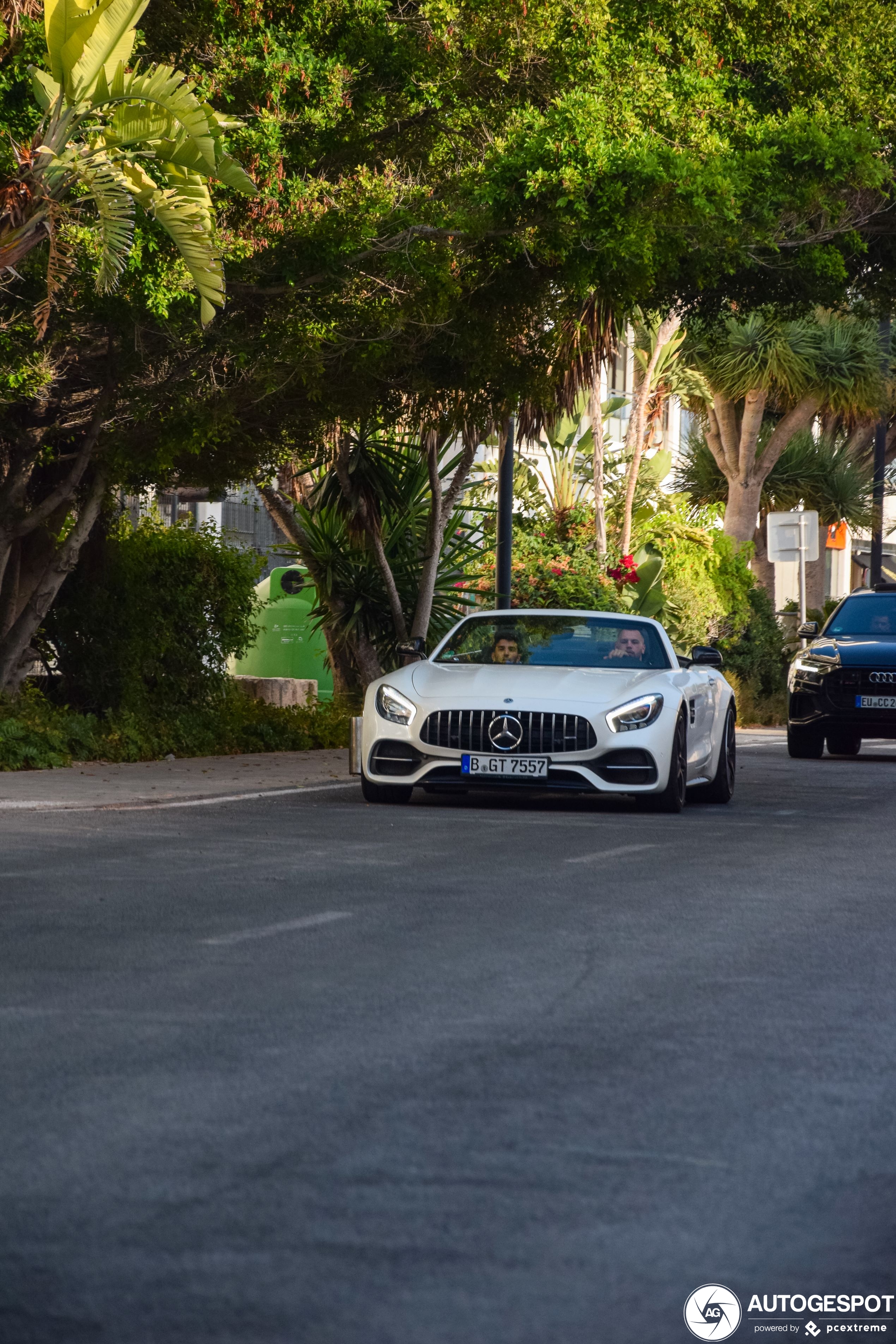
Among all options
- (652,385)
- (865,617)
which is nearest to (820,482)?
(652,385)

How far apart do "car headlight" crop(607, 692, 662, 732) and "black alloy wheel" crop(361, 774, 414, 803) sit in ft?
4.69

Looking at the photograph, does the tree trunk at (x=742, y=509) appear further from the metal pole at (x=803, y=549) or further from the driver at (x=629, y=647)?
the driver at (x=629, y=647)

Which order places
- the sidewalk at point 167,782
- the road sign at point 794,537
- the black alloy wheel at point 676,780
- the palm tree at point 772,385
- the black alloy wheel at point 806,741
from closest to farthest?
the black alloy wheel at point 676,780 → the sidewalk at point 167,782 → the black alloy wheel at point 806,741 → the road sign at point 794,537 → the palm tree at point 772,385

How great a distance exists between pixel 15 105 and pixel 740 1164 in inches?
441

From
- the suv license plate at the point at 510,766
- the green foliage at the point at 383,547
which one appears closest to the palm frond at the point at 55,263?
the suv license plate at the point at 510,766

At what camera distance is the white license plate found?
13.8m

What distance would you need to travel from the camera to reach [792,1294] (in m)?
3.92

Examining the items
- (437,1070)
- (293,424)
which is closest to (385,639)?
(293,424)

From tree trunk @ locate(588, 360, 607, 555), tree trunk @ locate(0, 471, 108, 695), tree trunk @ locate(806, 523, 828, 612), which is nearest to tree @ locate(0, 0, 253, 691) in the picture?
tree trunk @ locate(0, 471, 108, 695)

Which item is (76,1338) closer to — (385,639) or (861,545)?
(385,639)

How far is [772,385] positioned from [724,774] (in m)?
23.9

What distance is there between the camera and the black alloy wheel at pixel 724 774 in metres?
15.5

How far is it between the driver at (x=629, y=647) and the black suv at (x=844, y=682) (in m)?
6.46

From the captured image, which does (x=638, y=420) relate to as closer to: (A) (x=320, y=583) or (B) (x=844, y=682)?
(A) (x=320, y=583)
